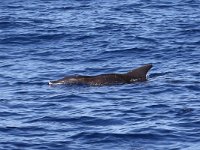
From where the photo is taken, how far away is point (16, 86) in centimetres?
2758

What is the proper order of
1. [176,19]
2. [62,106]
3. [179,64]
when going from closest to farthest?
[62,106] < [179,64] < [176,19]

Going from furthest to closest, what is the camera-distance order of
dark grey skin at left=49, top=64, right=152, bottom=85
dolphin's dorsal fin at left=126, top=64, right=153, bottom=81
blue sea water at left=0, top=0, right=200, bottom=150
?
dolphin's dorsal fin at left=126, top=64, right=153, bottom=81
dark grey skin at left=49, top=64, right=152, bottom=85
blue sea water at left=0, top=0, right=200, bottom=150

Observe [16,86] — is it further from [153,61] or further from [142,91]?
[153,61]

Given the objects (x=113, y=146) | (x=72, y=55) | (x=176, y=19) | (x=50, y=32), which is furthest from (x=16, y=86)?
(x=176, y=19)

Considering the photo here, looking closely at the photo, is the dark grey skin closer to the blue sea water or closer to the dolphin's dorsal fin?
the dolphin's dorsal fin

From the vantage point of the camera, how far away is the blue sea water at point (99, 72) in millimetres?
20953

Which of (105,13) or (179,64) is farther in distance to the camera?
(105,13)

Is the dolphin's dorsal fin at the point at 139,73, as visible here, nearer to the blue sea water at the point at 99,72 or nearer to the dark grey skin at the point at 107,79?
the dark grey skin at the point at 107,79

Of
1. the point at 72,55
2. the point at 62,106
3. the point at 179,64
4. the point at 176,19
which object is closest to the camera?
the point at 62,106

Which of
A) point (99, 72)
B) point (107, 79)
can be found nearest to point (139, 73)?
point (107, 79)

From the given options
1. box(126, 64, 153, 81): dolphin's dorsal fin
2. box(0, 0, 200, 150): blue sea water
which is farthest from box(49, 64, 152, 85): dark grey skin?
box(0, 0, 200, 150): blue sea water

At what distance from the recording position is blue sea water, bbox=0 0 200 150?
825 inches

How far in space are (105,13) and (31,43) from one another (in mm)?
8836

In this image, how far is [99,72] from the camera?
99.9 ft
